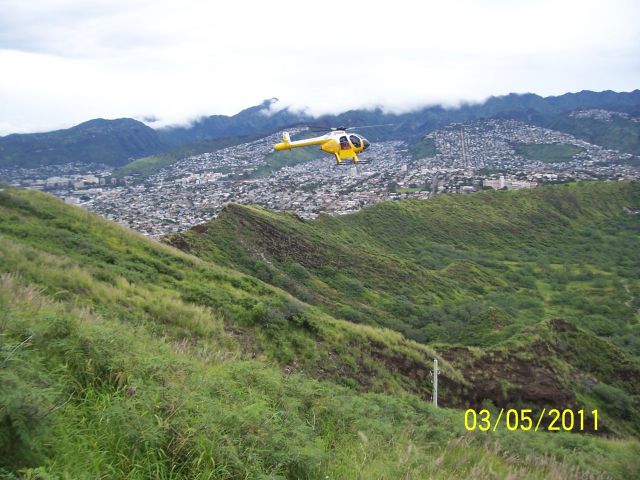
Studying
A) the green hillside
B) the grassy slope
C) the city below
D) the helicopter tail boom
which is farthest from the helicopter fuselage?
the green hillside

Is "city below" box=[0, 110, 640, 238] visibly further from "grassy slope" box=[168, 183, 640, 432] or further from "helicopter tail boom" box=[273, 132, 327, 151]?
"grassy slope" box=[168, 183, 640, 432]

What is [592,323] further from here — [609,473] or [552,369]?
[609,473]

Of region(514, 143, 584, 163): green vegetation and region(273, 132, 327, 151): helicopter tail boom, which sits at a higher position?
region(273, 132, 327, 151): helicopter tail boom

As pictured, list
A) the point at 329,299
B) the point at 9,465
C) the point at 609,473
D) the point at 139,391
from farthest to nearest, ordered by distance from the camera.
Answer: the point at 329,299
the point at 609,473
the point at 139,391
the point at 9,465

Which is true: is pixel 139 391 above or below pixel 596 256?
above

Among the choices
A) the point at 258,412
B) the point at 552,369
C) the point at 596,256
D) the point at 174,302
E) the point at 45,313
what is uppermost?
the point at 45,313

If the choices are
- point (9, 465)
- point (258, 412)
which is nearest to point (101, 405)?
point (9, 465)

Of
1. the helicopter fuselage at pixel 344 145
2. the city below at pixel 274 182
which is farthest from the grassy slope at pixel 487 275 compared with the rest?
the city below at pixel 274 182
